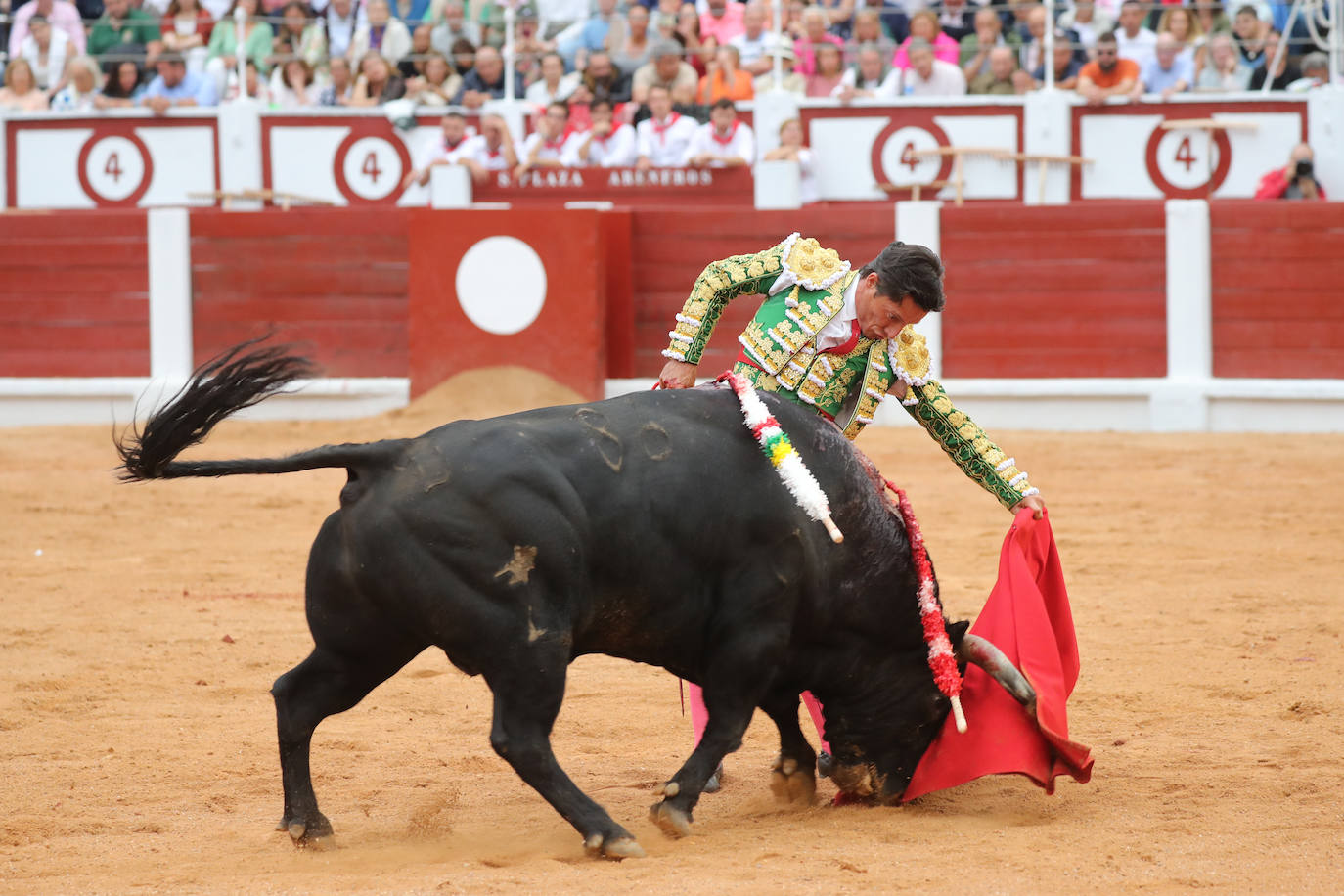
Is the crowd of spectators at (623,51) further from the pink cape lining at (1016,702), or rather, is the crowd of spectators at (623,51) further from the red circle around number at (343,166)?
the pink cape lining at (1016,702)

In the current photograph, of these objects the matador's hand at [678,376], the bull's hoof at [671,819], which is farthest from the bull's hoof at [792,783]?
the matador's hand at [678,376]

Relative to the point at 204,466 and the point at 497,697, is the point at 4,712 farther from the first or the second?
the point at 497,697

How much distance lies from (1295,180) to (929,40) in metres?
2.47

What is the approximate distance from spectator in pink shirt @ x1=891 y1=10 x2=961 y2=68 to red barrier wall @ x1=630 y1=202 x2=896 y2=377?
1.89m

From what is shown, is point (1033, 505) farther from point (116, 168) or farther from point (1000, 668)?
point (116, 168)

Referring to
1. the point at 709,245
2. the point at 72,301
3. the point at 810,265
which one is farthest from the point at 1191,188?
the point at 810,265

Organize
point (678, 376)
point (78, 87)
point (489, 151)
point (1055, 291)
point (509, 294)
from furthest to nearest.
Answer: point (78, 87), point (489, 151), point (509, 294), point (1055, 291), point (678, 376)

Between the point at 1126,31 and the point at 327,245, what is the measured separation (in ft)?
17.0

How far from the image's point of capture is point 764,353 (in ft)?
10.5

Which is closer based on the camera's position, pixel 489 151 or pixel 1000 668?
pixel 1000 668

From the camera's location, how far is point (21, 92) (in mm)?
11867

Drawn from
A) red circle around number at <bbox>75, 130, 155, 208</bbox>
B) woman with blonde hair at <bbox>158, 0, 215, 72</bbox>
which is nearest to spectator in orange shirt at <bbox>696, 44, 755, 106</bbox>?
woman with blonde hair at <bbox>158, 0, 215, 72</bbox>

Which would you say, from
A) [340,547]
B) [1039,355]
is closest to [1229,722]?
[340,547]

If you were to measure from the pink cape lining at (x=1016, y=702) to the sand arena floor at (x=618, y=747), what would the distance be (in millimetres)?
84
